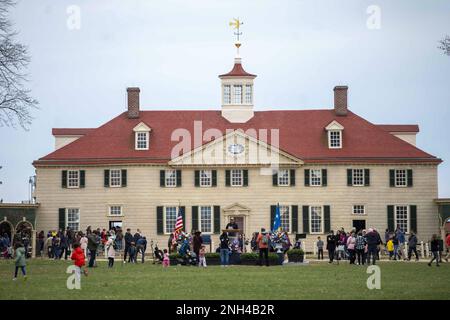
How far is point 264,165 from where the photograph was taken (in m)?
66.6

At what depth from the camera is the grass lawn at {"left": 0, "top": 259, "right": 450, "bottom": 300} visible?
2738 cm

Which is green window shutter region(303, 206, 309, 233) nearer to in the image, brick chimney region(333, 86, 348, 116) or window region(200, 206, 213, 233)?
window region(200, 206, 213, 233)

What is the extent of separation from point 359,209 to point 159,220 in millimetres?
11957

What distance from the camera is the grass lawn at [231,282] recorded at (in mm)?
27375

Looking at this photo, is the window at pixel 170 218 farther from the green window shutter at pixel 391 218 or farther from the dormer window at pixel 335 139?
the green window shutter at pixel 391 218

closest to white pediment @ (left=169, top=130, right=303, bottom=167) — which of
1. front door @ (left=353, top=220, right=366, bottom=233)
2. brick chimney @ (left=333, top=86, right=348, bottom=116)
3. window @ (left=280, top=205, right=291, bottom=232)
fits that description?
window @ (left=280, top=205, right=291, bottom=232)

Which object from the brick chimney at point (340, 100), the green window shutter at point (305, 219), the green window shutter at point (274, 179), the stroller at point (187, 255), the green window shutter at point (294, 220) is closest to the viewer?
the stroller at point (187, 255)

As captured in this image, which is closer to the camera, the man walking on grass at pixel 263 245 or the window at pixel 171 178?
the man walking on grass at pixel 263 245

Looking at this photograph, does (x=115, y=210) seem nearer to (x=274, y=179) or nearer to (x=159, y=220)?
(x=159, y=220)

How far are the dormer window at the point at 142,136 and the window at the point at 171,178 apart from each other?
233 cm

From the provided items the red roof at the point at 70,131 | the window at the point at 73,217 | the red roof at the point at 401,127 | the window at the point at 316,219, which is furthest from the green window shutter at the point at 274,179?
the red roof at the point at 70,131

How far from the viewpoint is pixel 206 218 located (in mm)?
Answer: 66438

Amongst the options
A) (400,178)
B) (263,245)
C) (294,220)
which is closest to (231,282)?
(263,245)

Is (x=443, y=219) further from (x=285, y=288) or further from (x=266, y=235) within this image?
(x=285, y=288)
